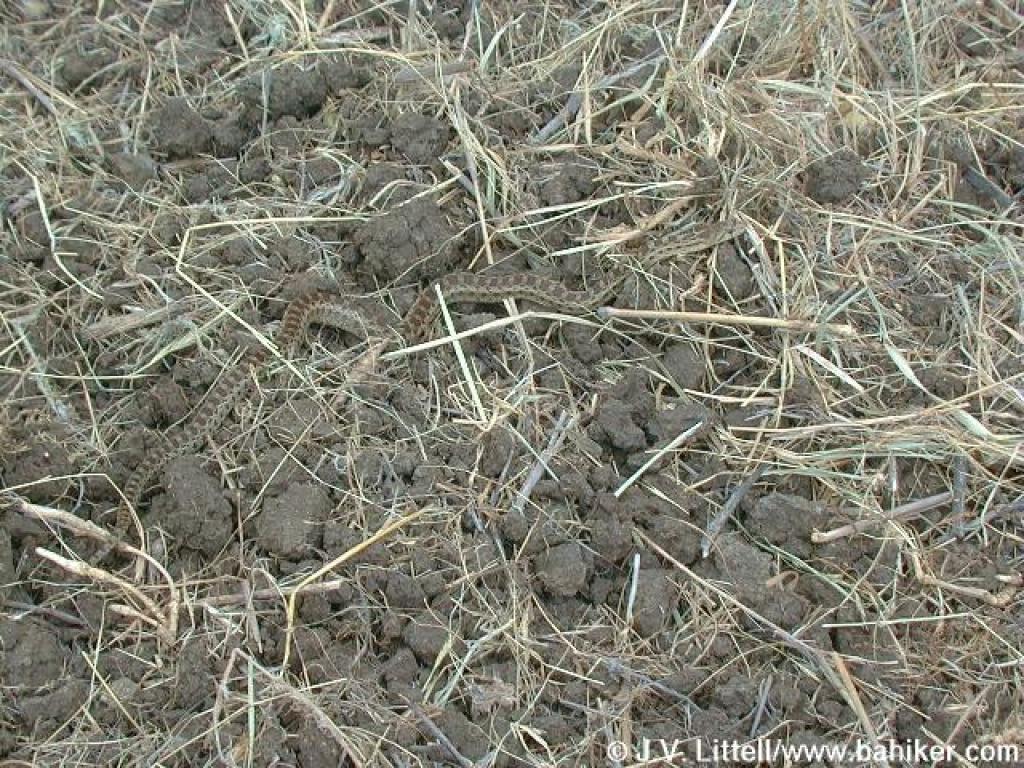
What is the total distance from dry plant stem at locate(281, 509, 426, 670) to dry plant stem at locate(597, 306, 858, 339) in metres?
1.40

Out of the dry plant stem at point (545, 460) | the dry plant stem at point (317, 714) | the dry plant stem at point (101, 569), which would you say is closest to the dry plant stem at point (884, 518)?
the dry plant stem at point (545, 460)

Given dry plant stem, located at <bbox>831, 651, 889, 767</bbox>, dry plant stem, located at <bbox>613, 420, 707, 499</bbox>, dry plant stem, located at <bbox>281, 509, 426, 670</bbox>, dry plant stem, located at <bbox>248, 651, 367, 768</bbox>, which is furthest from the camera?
dry plant stem, located at <bbox>613, 420, 707, 499</bbox>

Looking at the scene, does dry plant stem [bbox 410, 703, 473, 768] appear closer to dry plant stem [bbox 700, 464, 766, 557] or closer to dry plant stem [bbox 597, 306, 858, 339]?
dry plant stem [bbox 700, 464, 766, 557]

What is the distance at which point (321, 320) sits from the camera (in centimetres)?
507

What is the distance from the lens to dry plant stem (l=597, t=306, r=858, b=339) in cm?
499

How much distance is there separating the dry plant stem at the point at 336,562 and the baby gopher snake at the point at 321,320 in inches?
36.3

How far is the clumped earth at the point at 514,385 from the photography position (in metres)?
4.19

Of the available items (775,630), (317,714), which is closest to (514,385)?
(775,630)

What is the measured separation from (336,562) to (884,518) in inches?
94.9

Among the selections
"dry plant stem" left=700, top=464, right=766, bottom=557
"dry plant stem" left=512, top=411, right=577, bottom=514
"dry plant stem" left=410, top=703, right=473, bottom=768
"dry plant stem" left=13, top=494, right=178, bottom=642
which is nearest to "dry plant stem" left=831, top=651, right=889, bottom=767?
"dry plant stem" left=700, top=464, right=766, bottom=557

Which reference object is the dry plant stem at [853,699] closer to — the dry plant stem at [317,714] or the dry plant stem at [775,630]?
the dry plant stem at [775,630]

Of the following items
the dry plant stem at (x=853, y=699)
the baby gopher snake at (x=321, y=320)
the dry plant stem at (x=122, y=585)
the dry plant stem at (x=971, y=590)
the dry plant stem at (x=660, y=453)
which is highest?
the baby gopher snake at (x=321, y=320)

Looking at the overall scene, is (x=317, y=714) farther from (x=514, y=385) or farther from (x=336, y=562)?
(x=514, y=385)

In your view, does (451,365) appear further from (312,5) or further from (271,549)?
(312,5)
